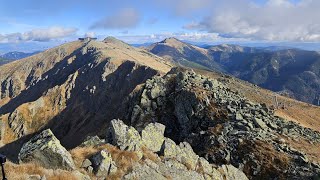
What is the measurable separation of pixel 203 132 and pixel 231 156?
21.3ft

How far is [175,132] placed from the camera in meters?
56.4

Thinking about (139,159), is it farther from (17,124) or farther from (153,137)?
(17,124)

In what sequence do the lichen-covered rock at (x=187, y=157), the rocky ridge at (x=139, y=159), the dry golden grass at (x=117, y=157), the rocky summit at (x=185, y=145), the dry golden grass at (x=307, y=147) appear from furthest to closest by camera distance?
the dry golden grass at (x=307, y=147) < the lichen-covered rock at (x=187, y=157) < the dry golden grass at (x=117, y=157) < the rocky summit at (x=185, y=145) < the rocky ridge at (x=139, y=159)

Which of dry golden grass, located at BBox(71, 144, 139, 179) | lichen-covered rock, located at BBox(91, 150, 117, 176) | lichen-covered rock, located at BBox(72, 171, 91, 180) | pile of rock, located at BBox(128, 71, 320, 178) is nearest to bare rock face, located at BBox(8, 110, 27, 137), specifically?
pile of rock, located at BBox(128, 71, 320, 178)

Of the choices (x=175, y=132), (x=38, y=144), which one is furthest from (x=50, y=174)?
(x=175, y=132)

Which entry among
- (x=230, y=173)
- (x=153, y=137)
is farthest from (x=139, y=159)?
(x=230, y=173)

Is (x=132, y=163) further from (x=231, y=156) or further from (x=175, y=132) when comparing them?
(x=175, y=132)

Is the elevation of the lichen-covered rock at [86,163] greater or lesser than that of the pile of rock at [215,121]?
greater

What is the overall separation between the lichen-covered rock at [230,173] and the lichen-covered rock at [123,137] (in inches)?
353

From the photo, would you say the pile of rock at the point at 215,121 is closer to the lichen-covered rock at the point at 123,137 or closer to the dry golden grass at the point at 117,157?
the lichen-covered rock at the point at 123,137

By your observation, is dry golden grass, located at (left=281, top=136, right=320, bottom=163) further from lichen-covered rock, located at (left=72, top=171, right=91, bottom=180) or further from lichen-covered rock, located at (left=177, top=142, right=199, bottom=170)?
lichen-covered rock, located at (left=72, top=171, right=91, bottom=180)

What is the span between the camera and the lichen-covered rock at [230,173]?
34.4 metres

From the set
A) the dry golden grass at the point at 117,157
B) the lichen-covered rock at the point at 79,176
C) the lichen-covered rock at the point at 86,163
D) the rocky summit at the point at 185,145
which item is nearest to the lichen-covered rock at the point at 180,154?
the rocky summit at the point at 185,145

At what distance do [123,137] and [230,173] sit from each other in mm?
11644
